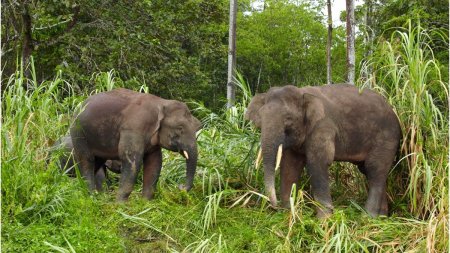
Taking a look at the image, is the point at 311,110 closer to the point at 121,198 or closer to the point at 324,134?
the point at 324,134

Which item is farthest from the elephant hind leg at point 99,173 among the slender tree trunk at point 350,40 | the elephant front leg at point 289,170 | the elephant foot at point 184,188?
the slender tree trunk at point 350,40

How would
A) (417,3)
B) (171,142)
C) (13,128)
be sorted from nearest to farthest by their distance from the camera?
(13,128), (171,142), (417,3)

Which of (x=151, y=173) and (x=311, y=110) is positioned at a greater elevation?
(x=311, y=110)

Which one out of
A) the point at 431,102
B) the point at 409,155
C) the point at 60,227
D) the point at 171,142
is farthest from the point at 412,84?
the point at 60,227

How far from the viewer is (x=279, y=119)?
5.41 meters

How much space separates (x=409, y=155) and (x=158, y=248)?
2.26 metres

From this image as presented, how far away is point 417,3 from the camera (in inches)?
565

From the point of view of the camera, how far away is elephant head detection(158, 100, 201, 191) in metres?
6.02

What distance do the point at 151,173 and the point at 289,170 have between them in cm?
129

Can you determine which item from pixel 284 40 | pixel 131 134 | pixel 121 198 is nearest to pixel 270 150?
pixel 131 134

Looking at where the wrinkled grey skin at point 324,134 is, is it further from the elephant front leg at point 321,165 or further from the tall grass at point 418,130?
the tall grass at point 418,130

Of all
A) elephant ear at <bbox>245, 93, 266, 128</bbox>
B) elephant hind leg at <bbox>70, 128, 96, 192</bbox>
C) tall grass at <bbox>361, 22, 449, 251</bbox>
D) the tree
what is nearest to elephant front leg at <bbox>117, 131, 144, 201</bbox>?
elephant hind leg at <bbox>70, 128, 96, 192</bbox>

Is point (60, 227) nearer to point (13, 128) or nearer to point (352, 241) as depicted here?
point (13, 128)

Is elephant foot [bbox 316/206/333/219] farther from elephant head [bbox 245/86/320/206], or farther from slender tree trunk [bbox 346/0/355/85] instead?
slender tree trunk [bbox 346/0/355/85]
